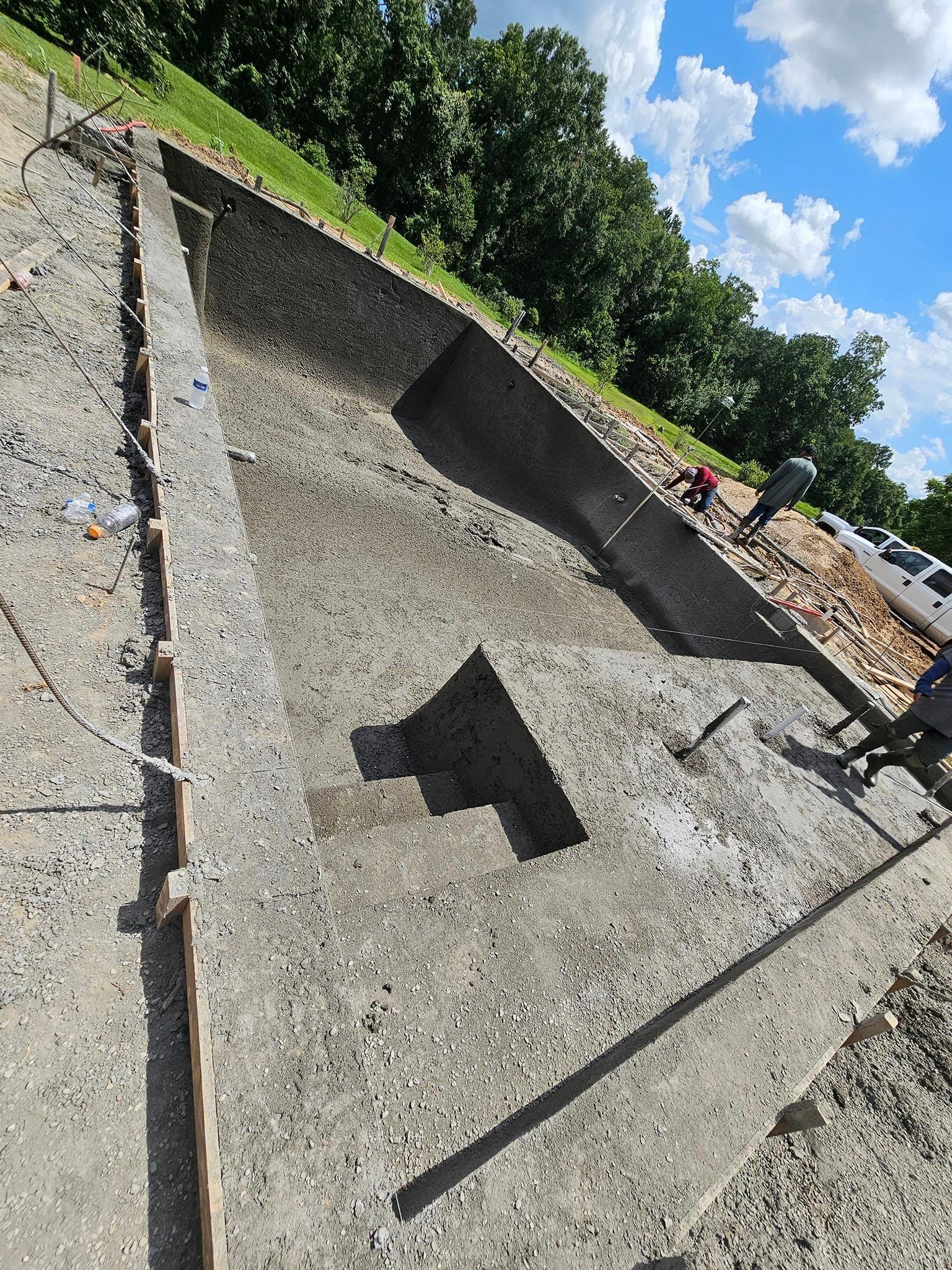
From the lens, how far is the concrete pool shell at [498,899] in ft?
6.72

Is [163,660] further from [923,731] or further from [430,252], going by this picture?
[430,252]

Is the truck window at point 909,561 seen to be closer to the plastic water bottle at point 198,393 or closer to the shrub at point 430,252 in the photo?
the shrub at point 430,252

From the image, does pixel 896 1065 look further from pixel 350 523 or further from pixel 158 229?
pixel 158 229

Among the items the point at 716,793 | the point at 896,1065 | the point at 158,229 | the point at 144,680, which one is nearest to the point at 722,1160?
the point at 716,793

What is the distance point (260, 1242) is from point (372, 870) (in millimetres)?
1767

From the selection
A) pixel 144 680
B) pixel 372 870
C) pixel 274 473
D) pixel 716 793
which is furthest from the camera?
pixel 274 473

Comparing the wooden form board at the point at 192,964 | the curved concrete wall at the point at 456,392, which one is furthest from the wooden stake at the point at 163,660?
the curved concrete wall at the point at 456,392

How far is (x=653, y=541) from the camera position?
10742 mm

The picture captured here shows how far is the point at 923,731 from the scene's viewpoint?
19.6ft

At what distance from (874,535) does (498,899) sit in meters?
21.2

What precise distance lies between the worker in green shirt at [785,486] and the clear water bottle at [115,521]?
35.3ft

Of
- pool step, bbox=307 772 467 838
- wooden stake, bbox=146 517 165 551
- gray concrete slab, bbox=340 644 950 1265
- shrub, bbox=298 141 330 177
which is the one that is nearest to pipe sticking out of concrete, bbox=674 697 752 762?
gray concrete slab, bbox=340 644 950 1265

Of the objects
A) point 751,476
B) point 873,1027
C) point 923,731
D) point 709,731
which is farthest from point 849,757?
point 751,476

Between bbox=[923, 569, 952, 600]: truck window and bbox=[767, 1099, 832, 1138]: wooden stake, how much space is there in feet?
53.5
